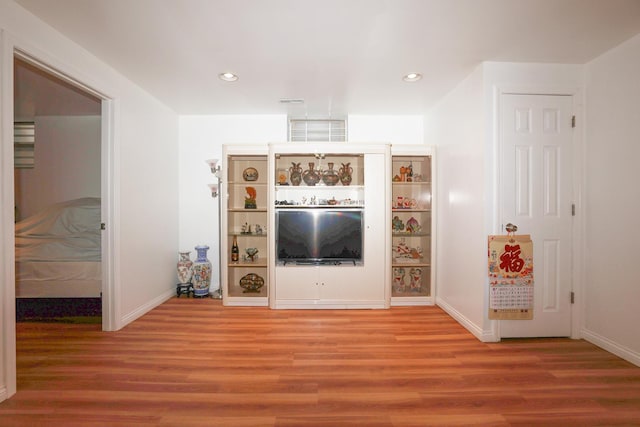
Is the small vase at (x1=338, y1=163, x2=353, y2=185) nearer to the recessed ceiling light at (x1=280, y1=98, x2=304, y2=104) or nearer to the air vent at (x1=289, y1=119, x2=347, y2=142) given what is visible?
the air vent at (x1=289, y1=119, x2=347, y2=142)

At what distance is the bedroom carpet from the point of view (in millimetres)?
3242

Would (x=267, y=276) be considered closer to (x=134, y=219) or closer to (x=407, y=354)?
(x=134, y=219)

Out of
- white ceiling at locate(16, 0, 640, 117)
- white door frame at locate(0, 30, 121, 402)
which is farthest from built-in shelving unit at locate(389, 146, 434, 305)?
white door frame at locate(0, 30, 121, 402)

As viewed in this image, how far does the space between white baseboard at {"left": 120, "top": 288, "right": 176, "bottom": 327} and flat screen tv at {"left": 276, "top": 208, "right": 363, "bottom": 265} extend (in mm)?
1587

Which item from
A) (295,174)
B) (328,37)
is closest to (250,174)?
(295,174)

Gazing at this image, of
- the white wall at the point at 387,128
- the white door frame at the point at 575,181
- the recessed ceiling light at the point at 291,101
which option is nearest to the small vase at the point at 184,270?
the recessed ceiling light at the point at 291,101

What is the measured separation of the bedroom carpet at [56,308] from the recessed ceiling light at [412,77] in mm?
4013

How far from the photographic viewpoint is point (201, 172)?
4266 mm

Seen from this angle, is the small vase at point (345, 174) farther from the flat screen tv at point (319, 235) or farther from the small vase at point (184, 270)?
the small vase at point (184, 270)

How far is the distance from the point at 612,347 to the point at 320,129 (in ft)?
12.2

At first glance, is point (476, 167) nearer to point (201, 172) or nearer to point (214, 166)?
point (214, 166)

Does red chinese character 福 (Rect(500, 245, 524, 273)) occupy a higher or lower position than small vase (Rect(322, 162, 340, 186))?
lower

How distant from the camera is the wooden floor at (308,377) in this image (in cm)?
175

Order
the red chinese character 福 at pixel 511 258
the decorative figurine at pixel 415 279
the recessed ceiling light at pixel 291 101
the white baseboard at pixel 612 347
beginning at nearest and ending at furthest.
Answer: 1. the white baseboard at pixel 612 347
2. the red chinese character 福 at pixel 511 258
3. the recessed ceiling light at pixel 291 101
4. the decorative figurine at pixel 415 279
